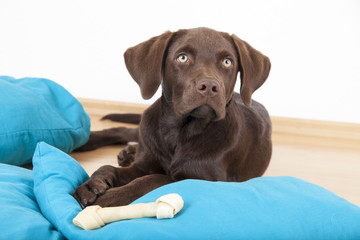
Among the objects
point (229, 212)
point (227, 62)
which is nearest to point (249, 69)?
point (227, 62)

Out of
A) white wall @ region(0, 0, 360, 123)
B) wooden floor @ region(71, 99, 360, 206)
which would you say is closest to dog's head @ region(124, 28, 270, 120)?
wooden floor @ region(71, 99, 360, 206)

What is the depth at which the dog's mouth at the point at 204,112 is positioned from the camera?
81.8 inches

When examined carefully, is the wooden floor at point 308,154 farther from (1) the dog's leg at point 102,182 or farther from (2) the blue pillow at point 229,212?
(2) the blue pillow at point 229,212

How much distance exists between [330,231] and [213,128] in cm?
94

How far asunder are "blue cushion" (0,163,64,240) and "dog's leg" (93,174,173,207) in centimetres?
29

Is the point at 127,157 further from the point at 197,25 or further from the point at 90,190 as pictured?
the point at 197,25

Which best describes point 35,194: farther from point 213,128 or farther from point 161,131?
point 213,128

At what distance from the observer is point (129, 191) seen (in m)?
2.01

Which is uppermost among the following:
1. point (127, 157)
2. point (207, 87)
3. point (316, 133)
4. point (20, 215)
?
point (207, 87)

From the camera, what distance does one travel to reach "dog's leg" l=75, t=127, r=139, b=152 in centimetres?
351

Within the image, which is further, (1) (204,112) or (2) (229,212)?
(1) (204,112)

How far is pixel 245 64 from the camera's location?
231cm

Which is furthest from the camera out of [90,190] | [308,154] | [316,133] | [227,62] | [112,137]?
[316,133]

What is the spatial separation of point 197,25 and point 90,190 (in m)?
3.15
